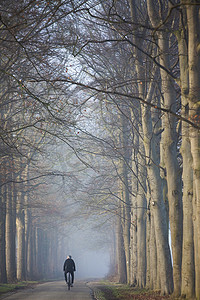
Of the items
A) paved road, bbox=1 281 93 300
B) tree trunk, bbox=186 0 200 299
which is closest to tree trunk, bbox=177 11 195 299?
tree trunk, bbox=186 0 200 299

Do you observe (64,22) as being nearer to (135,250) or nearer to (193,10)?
(193,10)

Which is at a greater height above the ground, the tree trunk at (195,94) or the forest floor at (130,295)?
the tree trunk at (195,94)

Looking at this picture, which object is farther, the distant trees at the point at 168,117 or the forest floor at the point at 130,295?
the forest floor at the point at 130,295

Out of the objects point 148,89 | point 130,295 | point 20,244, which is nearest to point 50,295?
point 130,295

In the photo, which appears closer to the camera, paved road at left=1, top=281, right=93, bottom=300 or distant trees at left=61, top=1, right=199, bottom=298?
distant trees at left=61, top=1, right=199, bottom=298

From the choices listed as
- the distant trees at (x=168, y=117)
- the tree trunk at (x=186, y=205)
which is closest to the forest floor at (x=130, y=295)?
the distant trees at (x=168, y=117)

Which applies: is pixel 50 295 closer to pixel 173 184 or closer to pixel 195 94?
pixel 173 184

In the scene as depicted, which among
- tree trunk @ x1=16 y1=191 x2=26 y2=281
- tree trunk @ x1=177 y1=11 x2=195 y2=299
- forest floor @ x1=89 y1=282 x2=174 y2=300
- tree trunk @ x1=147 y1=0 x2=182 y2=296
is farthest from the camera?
tree trunk @ x1=16 y1=191 x2=26 y2=281

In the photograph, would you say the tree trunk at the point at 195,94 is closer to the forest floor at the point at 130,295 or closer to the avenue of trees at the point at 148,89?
the avenue of trees at the point at 148,89

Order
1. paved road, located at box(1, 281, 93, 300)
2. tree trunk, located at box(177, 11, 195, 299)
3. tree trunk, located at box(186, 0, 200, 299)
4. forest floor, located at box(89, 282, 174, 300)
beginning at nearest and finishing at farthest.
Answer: tree trunk, located at box(186, 0, 200, 299) → tree trunk, located at box(177, 11, 195, 299) → forest floor, located at box(89, 282, 174, 300) → paved road, located at box(1, 281, 93, 300)

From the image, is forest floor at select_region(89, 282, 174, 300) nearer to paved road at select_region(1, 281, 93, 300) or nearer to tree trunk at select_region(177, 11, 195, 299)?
paved road at select_region(1, 281, 93, 300)

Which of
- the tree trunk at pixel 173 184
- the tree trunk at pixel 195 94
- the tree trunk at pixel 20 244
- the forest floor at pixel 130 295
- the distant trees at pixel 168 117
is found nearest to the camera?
the tree trunk at pixel 195 94

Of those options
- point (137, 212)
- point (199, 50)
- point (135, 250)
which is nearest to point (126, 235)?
point (135, 250)

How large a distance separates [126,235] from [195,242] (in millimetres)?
16283
